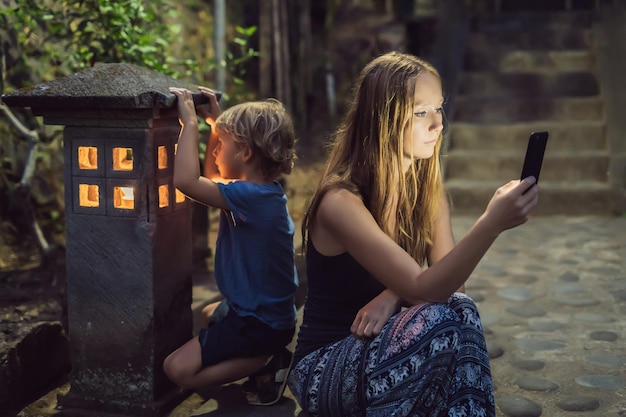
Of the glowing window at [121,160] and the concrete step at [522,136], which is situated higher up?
the glowing window at [121,160]

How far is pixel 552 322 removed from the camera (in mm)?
4254

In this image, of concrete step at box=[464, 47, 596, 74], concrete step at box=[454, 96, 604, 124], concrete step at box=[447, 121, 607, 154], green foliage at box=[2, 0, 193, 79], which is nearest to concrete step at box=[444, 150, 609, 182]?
concrete step at box=[447, 121, 607, 154]

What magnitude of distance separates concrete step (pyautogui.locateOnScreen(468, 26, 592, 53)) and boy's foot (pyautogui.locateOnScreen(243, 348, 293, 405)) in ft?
20.7

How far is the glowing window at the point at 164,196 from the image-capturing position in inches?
121

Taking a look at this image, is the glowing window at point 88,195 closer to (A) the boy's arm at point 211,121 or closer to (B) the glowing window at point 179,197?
(B) the glowing window at point 179,197

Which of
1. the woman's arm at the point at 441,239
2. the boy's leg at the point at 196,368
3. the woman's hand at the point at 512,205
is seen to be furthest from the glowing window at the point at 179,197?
the woman's hand at the point at 512,205

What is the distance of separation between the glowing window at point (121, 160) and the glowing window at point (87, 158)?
83 millimetres

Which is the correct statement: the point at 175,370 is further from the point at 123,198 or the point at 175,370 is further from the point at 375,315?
the point at 375,315

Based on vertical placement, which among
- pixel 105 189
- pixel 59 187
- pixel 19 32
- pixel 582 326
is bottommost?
pixel 582 326

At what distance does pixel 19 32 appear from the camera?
4.99 meters

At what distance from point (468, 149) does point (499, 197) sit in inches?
210

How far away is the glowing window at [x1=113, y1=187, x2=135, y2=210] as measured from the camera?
3033 millimetres

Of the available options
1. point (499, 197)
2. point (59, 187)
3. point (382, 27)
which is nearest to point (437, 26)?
point (382, 27)

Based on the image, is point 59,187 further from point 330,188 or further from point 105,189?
point 330,188
